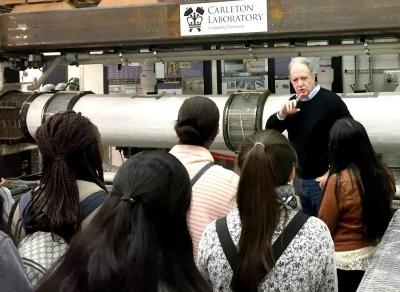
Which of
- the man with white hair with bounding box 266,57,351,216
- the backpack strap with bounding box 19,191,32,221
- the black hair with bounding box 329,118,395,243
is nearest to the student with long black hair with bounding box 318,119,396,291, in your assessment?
the black hair with bounding box 329,118,395,243

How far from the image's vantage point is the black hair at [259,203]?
1.32 meters

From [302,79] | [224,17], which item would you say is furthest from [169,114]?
[302,79]

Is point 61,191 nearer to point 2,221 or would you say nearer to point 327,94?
point 2,221

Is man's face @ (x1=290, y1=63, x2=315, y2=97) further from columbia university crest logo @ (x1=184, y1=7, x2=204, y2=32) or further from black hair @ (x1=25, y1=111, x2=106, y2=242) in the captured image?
black hair @ (x1=25, y1=111, x2=106, y2=242)

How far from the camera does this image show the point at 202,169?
1.76 metres

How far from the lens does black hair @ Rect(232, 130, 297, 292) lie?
1320 millimetres

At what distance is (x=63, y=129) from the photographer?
1452 mm

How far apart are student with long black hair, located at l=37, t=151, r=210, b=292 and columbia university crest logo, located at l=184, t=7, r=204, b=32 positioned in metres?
1.66

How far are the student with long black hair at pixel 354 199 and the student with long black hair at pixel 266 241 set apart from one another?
0.55m

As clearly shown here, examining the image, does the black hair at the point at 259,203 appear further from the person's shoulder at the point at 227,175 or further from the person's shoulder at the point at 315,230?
the person's shoulder at the point at 227,175

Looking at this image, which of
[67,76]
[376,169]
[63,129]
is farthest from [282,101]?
[67,76]

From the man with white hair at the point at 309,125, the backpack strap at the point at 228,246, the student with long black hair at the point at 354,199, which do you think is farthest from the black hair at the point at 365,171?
the backpack strap at the point at 228,246

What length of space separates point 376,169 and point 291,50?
102 cm

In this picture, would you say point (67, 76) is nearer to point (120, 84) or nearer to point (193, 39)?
point (120, 84)
